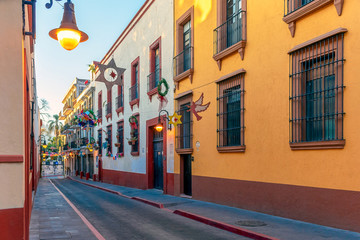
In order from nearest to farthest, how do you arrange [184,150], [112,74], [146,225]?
[146,225]
[184,150]
[112,74]

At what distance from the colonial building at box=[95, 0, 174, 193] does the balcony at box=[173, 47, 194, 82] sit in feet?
2.35

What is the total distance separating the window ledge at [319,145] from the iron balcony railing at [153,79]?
402 inches

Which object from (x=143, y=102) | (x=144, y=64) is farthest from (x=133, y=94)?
(x=144, y=64)

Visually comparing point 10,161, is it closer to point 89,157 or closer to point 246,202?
point 246,202

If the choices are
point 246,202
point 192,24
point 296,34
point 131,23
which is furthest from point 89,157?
point 296,34

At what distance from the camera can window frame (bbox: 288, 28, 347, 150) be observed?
7455mm

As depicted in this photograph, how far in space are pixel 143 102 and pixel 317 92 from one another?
1273 cm

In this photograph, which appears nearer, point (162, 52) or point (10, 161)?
point (10, 161)

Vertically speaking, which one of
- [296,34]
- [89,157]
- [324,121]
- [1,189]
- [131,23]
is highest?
[131,23]

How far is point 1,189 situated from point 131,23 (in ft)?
62.2

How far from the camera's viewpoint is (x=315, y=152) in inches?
315

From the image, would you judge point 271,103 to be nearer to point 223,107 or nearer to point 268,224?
point 223,107

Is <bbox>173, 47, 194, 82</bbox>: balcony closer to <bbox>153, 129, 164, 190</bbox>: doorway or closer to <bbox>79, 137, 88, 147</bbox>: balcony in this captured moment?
<bbox>153, 129, 164, 190</bbox>: doorway

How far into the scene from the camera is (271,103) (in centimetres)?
953
